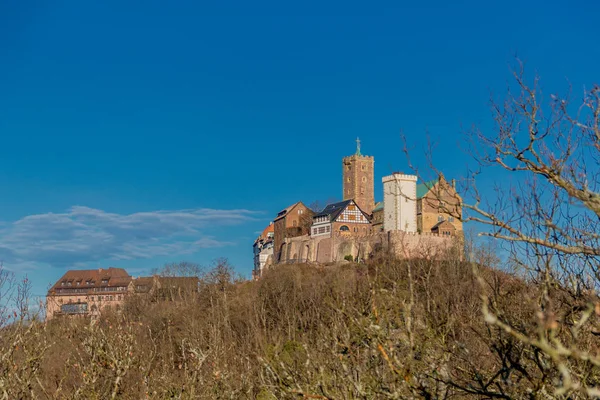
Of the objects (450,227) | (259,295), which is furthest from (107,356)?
(450,227)

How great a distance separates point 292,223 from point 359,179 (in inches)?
768

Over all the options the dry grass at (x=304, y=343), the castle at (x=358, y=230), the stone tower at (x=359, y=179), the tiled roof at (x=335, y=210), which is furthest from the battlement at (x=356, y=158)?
the dry grass at (x=304, y=343)

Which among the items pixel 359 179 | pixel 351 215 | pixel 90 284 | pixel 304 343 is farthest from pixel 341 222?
pixel 304 343

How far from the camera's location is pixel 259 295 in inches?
2039

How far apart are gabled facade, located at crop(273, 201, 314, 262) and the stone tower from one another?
47.1ft

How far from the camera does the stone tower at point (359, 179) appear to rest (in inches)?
3967

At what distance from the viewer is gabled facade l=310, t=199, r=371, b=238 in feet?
252

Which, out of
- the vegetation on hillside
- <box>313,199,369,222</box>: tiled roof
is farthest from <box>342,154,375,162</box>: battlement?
the vegetation on hillside

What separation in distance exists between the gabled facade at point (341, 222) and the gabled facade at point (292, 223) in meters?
5.35

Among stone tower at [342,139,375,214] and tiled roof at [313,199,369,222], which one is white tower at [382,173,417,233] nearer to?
tiled roof at [313,199,369,222]

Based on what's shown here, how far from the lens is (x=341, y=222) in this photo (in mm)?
77062

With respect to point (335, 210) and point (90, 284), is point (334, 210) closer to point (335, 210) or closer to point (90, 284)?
point (335, 210)

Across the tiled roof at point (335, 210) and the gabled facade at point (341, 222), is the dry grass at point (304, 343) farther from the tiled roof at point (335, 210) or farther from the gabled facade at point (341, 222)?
the tiled roof at point (335, 210)

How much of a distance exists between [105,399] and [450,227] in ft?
210
